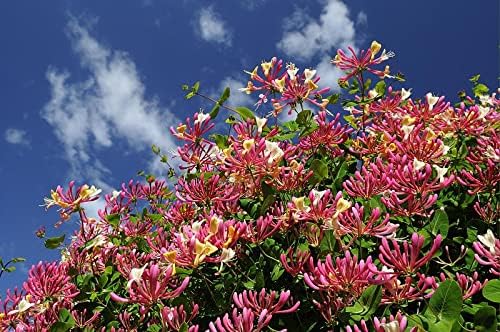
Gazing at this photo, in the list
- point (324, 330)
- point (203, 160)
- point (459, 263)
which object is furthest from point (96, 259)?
point (459, 263)

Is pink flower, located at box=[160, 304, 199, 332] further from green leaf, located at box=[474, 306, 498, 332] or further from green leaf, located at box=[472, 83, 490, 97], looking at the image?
green leaf, located at box=[472, 83, 490, 97]

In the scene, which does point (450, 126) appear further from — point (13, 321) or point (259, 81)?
point (13, 321)

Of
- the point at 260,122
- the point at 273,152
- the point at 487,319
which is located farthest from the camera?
the point at 260,122

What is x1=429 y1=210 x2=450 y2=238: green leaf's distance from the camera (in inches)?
78.0

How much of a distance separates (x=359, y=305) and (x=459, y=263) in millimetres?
674

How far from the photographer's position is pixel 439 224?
1991mm

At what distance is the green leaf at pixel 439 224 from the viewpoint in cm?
198

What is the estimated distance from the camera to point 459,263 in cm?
212

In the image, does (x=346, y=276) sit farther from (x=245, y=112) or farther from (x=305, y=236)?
(x=245, y=112)

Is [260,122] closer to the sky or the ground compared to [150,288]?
closer to the sky

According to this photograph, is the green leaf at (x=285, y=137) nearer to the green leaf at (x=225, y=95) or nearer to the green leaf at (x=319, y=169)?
the green leaf at (x=225, y=95)

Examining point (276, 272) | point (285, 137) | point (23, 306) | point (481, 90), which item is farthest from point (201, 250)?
point (481, 90)

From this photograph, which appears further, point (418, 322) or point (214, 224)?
point (214, 224)

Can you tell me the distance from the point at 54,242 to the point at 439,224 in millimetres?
1871
